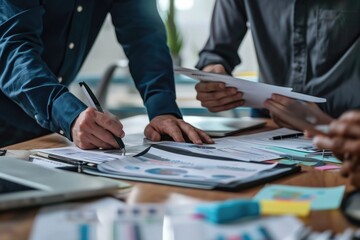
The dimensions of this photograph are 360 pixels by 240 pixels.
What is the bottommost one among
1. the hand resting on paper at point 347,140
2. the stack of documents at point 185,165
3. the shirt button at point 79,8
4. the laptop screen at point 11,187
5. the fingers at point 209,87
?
the stack of documents at point 185,165

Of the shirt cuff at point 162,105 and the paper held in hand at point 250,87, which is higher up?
the paper held in hand at point 250,87

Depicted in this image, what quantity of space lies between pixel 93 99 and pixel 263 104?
532mm

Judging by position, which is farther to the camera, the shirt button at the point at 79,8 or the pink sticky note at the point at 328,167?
the shirt button at the point at 79,8

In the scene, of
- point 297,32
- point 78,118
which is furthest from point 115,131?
point 297,32

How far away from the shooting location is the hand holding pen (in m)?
1.21

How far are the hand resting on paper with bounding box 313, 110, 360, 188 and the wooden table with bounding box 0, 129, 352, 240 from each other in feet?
0.20

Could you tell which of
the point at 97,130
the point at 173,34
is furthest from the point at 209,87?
the point at 173,34

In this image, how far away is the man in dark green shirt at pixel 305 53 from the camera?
1756mm

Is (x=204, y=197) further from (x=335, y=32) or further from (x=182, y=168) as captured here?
(x=335, y=32)

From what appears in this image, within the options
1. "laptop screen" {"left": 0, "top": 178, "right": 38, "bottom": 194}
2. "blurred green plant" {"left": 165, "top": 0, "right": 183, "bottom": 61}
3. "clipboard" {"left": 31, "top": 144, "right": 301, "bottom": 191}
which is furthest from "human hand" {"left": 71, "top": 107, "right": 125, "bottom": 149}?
"blurred green plant" {"left": 165, "top": 0, "right": 183, "bottom": 61}

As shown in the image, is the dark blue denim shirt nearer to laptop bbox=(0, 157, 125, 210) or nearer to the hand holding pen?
the hand holding pen

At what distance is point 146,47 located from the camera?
1.68 metres

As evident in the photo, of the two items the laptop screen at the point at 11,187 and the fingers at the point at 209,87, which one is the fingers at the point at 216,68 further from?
the laptop screen at the point at 11,187

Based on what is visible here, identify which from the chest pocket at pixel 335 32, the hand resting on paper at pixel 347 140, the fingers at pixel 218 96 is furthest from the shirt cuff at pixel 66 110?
the chest pocket at pixel 335 32
